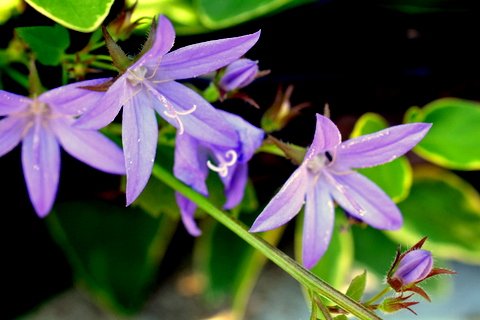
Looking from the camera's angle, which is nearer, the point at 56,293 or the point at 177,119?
the point at 177,119

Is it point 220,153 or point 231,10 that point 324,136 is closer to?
point 220,153

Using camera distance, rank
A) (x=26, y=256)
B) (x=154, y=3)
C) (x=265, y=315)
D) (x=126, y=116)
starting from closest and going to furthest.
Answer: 1. (x=126, y=116)
2. (x=154, y=3)
3. (x=26, y=256)
4. (x=265, y=315)

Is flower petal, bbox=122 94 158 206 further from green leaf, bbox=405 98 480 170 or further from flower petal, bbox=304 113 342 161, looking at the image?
green leaf, bbox=405 98 480 170

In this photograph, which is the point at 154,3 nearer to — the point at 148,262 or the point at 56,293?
the point at 148,262

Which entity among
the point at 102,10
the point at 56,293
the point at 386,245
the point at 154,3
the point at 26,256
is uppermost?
the point at 102,10

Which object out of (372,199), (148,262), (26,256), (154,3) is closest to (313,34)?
(154,3)

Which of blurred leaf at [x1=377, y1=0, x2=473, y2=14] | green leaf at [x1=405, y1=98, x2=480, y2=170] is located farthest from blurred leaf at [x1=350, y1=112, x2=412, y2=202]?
blurred leaf at [x1=377, y1=0, x2=473, y2=14]

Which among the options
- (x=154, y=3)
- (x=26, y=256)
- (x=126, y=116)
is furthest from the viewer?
(x=26, y=256)

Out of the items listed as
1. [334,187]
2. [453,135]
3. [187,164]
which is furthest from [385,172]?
[187,164]
